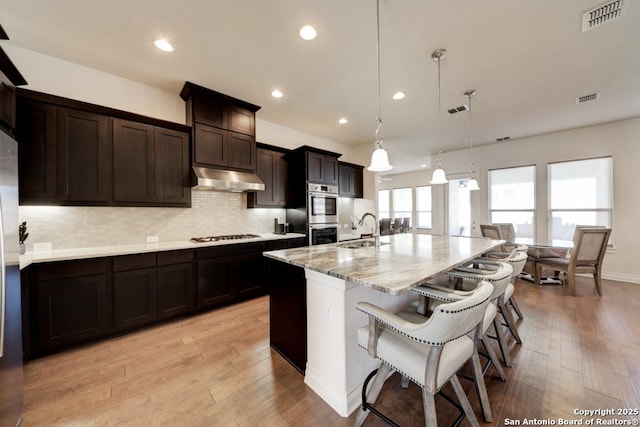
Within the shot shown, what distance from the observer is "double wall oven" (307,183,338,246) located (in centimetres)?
418

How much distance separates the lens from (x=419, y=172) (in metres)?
9.60

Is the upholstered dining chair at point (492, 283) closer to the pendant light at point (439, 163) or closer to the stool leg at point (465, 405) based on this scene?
the stool leg at point (465, 405)

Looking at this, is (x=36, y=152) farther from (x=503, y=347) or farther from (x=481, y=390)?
(x=503, y=347)

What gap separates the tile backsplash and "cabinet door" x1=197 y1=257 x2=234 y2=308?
670mm

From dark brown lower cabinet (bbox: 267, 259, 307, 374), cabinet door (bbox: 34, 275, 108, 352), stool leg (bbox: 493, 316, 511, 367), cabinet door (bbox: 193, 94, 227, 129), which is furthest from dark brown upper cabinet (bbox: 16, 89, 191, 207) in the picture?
stool leg (bbox: 493, 316, 511, 367)

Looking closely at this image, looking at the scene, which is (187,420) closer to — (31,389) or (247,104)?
(31,389)

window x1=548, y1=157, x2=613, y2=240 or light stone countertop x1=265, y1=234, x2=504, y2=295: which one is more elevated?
window x1=548, y1=157, x2=613, y2=240

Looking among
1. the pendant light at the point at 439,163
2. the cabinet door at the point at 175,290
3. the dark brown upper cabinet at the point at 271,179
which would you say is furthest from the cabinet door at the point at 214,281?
the pendant light at the point at 439,163

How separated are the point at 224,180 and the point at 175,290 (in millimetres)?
1457

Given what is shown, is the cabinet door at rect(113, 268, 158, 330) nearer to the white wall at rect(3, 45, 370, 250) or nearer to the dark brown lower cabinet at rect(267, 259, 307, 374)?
the white wall at rect(3, 45, 370, 250)

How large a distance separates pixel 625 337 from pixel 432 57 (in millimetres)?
3412

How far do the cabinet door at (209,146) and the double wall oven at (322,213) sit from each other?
60.2 inches

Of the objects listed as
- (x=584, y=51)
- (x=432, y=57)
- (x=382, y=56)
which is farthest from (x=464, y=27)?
(x=584, y=51)

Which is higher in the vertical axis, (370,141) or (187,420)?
(370,141)
